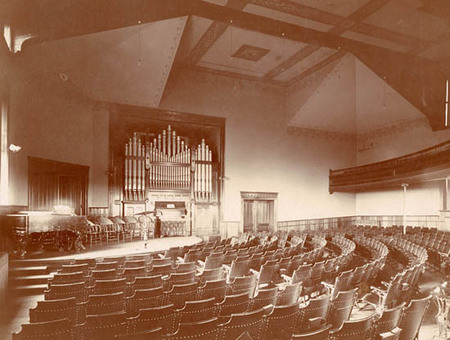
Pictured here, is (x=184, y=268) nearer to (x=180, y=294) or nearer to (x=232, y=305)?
(x=180, y=294)

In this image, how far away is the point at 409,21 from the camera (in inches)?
435

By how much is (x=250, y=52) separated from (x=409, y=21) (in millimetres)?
5604

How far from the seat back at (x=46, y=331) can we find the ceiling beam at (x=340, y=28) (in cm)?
1096

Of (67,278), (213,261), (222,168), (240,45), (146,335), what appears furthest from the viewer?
(222,168)

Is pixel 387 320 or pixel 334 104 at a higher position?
pixel 334 104

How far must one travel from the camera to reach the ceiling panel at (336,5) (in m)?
10.3

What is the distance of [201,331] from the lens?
3395mm

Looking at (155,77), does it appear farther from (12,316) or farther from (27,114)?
(12,316)

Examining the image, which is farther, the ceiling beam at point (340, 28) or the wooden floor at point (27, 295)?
the ceiling beam at point (340, 28)

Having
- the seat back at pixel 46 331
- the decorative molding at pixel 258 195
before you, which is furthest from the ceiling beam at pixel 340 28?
the seat back at pixel 46 331

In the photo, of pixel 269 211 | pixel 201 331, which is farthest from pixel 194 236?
pixel 201 331

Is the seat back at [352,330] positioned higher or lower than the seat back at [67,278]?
higher

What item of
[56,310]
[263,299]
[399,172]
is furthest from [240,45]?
[56,310]

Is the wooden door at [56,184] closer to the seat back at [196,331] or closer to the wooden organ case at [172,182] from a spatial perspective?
the wooden organ case at [172,182]
